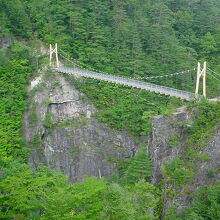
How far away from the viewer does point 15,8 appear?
114 ft

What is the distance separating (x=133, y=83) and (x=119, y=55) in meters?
7.20

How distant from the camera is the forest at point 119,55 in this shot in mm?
24969

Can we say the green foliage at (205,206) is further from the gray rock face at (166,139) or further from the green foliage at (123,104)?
the green foliage at (123,104)

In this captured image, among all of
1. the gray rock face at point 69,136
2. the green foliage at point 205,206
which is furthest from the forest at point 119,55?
the green foliage at point 205,206

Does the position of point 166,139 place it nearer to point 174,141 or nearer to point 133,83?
point 174,141

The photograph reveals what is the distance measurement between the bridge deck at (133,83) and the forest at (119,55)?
126 centimetres

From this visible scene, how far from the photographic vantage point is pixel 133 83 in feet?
96.0

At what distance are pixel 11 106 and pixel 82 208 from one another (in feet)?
56.0

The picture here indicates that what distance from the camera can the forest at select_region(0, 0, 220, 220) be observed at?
24969mm

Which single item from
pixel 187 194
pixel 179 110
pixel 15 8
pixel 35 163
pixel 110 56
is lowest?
pixel 35 163

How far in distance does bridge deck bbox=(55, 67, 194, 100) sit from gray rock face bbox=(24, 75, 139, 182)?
1617mm

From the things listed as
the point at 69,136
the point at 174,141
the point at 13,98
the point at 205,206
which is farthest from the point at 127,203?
the point at 13,98

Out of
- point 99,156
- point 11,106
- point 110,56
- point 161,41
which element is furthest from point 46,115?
point 161,41

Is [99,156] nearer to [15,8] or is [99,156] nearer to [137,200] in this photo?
[137,200]
